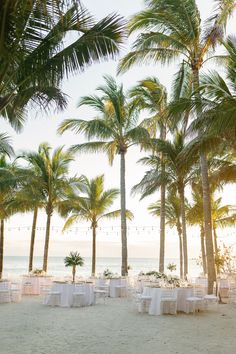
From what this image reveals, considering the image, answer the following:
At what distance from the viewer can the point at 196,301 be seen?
9945 mm

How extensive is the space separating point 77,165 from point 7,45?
583 inches

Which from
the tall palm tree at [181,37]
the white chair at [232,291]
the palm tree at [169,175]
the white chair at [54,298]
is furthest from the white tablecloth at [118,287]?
the white chair at [232,291]

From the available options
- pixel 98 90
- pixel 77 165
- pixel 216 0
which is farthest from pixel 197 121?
pixel 77 165

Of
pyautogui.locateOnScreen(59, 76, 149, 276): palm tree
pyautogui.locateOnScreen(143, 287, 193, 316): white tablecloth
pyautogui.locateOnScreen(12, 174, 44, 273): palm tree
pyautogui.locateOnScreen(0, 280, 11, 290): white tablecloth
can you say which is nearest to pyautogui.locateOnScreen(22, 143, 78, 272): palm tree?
pyautogui.locateOnScreen(12, 174, 44, 273): palm tree

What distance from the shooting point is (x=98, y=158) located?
56.2 feet

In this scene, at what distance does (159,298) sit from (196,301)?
1.11 metres

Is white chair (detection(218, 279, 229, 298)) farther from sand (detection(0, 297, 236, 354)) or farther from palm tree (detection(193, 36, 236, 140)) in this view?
palm tree (detection(193, 36, 236, 140))

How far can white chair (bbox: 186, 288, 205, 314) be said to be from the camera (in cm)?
973

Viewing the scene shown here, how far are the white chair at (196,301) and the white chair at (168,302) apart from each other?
0.42 metres

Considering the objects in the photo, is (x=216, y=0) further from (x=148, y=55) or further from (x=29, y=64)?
(x=29, y=64)

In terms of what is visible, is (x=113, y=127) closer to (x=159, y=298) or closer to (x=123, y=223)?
(x=123, y=223)

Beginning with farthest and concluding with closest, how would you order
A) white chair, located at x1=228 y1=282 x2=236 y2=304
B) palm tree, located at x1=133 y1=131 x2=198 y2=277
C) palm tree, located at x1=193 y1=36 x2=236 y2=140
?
palm tree, located at x1=133 y1=131 x2=198 y2=277
white chair, located at x1=228 y1=282 x2=236 y2=304
palm tree, located at x1=193 y1=36 x2=236 y2=140

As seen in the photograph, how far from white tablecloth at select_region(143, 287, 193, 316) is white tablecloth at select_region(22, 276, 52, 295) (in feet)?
17.4

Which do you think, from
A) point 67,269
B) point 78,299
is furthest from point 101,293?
point 67,269
